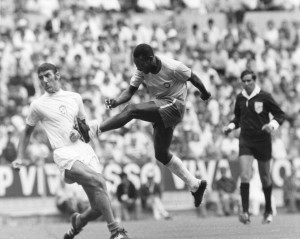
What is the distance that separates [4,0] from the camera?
88.8ft

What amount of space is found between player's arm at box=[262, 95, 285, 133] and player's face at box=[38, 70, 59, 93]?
467 centimetres

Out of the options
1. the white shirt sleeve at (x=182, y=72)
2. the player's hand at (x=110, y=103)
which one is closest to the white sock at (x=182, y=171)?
the white shirt sleeve at (x=182, y=72)

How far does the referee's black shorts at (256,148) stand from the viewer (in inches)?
655

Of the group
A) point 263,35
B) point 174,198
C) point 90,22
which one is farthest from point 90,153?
point 263,35

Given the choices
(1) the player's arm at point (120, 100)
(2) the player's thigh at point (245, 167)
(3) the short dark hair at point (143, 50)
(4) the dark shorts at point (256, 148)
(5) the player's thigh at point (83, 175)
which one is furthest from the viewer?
(4) the dark shorts at point (256, 148)

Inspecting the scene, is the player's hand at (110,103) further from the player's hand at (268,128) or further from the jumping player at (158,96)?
the player's hand at (268,128)

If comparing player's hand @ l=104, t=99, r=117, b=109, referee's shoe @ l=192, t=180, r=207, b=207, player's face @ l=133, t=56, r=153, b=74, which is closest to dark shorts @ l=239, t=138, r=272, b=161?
referee's shoe @ l=192, t=180, r=207, b=207

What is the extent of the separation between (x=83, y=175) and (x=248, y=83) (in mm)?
5275

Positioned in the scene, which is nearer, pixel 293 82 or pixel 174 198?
pixel 174 198

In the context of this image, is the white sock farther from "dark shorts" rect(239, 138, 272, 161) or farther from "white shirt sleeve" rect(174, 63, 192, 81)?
"dark shorts" rect(239, 138, 272, 161)

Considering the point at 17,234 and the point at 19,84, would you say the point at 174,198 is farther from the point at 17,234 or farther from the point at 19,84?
the point at 17,234

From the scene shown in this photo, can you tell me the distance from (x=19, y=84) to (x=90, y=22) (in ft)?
11.9

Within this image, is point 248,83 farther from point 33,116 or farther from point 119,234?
point 119,234

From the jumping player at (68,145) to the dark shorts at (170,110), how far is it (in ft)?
→ 4.48
